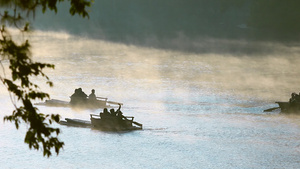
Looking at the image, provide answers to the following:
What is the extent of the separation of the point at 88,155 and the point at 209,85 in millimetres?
38648

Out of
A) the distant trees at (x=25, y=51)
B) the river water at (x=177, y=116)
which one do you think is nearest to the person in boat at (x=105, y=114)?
the river water at (x=177, y=116)

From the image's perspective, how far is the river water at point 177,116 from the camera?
125ft

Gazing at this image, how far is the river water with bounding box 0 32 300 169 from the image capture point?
125 feet

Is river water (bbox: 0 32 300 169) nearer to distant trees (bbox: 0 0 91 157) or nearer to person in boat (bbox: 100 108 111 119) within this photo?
person in boat (bbox: 100 108 111 119)

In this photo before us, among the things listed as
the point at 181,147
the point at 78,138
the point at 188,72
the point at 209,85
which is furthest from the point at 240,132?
the point at 188,72

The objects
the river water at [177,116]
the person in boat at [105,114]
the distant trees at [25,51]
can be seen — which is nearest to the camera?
the distant trees at [25,51]

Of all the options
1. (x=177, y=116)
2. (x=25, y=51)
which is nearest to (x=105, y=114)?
(x=177, y=116)

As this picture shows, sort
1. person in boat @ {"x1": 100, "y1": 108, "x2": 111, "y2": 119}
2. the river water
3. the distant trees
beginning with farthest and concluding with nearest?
person in boat @ {"x1": 100, "y1": 108, "x2": 111, "y2": 119}, the river water, the distant trees

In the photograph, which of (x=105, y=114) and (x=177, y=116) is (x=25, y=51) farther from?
(x=177, y=116)

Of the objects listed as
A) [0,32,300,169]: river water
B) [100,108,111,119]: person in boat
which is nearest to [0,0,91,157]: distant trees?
[0,32,300,169]: river water

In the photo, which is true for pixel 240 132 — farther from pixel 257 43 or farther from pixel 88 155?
pixel 257 43

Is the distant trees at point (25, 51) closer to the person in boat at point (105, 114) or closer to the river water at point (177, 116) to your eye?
the river water at point (177, 116)

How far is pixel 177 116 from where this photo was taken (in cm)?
5212

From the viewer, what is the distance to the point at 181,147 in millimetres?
40969
